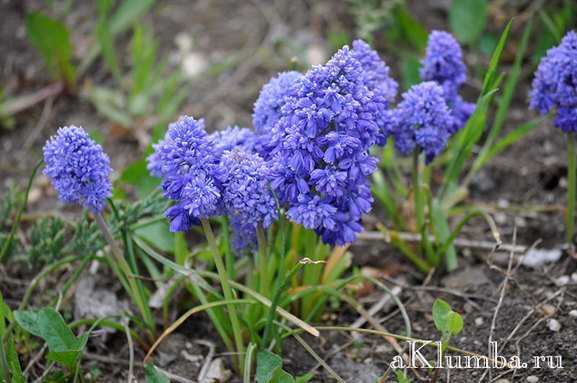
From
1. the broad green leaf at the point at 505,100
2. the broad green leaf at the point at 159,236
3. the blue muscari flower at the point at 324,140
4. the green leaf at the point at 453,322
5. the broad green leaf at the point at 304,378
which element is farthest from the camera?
the broad green leaf at the point at 505,100

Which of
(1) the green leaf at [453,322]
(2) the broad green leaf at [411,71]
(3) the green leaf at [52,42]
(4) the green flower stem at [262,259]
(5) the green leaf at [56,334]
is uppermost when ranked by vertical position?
(3) the green leaf at [52,42]

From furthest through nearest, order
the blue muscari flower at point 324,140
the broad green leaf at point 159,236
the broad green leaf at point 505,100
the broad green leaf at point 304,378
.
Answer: the broad green leaf at point 505,100 < the broad green leaf at point 159,236 < the broad green leaf at point 304,378 < the blue muscari flower at point 324,140

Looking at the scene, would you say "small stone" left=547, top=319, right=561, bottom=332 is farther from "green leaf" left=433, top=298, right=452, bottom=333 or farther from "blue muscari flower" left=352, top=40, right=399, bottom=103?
"blue muscari flower" left=352, top=40, right=399, bottom=103

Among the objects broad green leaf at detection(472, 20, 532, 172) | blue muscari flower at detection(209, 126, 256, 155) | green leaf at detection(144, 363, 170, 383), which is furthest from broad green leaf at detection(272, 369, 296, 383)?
broad green leaf at detection(472, 20, 532, 172)

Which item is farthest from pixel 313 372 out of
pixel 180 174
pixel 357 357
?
pixel 180 174

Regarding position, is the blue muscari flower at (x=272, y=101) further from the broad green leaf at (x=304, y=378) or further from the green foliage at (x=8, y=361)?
the green foliage at (x=8, y=361)

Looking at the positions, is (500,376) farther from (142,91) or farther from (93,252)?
(142,91)

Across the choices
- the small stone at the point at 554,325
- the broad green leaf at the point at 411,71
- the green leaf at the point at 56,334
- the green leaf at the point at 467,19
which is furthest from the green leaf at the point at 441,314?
the green leaf at the point at 467,19
